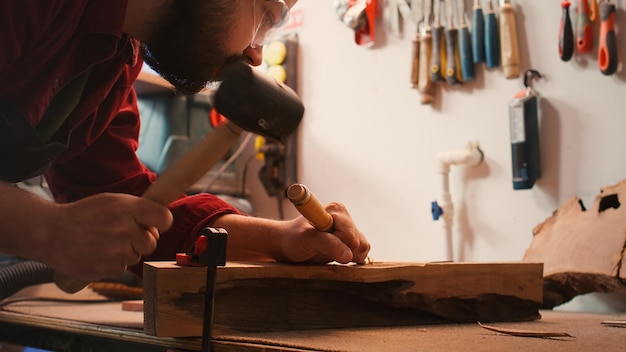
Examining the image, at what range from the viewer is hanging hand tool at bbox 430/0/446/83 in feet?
7.48

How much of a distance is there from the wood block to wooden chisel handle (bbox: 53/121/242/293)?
134 millimetres

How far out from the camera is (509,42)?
2088 mm

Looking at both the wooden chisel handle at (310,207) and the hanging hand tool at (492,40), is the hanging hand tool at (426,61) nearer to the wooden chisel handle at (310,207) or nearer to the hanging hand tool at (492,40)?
the hanging hand tool at (492,40)

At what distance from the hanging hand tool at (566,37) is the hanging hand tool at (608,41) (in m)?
0.09

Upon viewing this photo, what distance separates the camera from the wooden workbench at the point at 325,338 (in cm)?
85

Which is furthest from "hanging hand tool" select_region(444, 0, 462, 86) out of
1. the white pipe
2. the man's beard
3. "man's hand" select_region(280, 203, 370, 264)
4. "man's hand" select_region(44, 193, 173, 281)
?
"man's hand" select_region(44, 193, 173, 281)

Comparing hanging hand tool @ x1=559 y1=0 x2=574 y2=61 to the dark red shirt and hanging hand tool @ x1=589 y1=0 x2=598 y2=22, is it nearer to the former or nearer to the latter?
hanging hand tool @ x1=589 y1=0 x2=598 y2=22

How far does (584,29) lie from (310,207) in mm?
1354

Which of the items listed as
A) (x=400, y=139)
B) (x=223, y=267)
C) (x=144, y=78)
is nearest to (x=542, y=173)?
(x=400, y=139)

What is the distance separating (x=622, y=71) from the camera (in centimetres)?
190

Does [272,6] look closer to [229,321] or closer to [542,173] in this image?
[229,321]

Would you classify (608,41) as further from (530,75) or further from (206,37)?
(206,37)

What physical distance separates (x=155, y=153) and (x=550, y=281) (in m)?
1.69


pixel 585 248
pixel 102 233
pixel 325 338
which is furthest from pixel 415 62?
pixel 102 233
